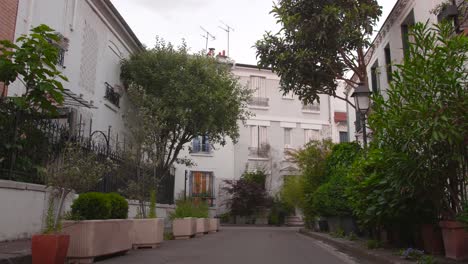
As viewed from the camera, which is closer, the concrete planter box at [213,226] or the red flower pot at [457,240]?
the red flower pot at [457,240]

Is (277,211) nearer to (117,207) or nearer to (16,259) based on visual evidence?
(117,207)

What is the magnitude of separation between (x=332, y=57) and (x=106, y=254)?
11.0 meters

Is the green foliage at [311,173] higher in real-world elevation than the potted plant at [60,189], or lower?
higher

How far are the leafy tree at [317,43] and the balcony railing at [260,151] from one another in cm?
1792

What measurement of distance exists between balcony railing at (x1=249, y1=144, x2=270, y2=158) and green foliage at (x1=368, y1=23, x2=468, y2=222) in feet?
87.0

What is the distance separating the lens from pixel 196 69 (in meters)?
20.7

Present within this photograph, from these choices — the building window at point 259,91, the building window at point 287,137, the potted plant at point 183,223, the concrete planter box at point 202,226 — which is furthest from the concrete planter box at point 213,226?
the building window at point 259,91

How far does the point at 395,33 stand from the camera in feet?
57.0

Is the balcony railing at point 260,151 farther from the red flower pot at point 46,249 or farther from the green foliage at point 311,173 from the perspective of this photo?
the red flower pot at point 46,249

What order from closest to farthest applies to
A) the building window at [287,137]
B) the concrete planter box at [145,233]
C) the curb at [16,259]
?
the curb at [16,259], the concrete planter box at [145,233], the building window at [287,137]

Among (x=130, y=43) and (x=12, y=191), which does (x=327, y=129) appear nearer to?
(x=130, y=43)

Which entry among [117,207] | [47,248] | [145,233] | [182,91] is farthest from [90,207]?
[182,91]

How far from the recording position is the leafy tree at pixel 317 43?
15086mm

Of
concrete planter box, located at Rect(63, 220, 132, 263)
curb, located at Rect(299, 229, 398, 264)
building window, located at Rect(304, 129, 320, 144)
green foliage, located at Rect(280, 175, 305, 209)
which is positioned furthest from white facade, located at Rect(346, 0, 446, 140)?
building window, located at Rect(304, 129, 320, 144)
